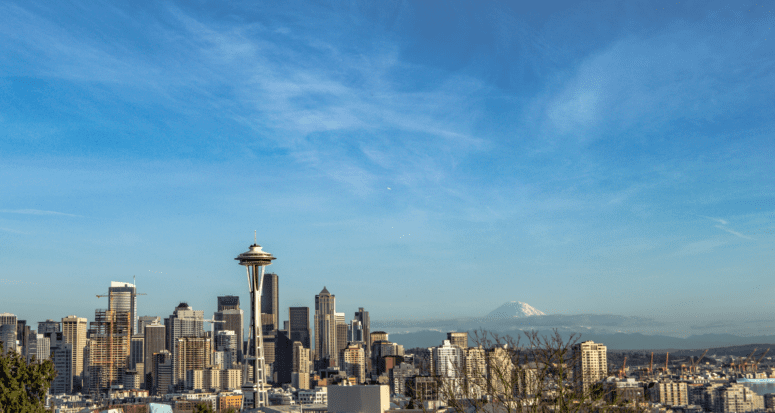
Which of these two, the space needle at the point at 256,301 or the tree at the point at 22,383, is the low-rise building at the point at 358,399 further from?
the space needle at the point at 256,301

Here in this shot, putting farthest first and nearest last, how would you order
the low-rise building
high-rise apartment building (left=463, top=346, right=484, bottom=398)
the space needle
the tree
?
1. the space needle
2. the low-rise building
3. the tree
4. high-rise apartment building (left=463, top=346, right=484, bottom=398)

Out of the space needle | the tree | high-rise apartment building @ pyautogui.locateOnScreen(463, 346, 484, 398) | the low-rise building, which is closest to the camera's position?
high-rise apartment building @ pyautogui.locateOnScreen(463, 346, 484, 398)

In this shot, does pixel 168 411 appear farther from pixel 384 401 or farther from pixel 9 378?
pixel 9 378

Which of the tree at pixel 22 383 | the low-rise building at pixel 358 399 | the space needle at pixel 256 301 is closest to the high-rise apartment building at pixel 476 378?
the tree at pixel 22 383

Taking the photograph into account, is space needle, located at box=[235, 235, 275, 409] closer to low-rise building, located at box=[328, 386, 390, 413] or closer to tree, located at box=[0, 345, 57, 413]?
low-rise building, located at box=[328, 386, 390, 413]

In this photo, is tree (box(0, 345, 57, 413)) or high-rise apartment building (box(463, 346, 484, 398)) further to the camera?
tree (box(0, 345, 57, 413))

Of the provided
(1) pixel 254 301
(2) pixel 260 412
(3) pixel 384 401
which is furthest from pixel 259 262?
(3) pixel 384 401

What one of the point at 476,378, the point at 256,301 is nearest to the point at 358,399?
the point at 476,378

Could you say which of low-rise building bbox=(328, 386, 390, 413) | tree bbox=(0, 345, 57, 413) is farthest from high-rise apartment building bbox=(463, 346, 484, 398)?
low-rise building bbox=(328, 386, 390, 413)
